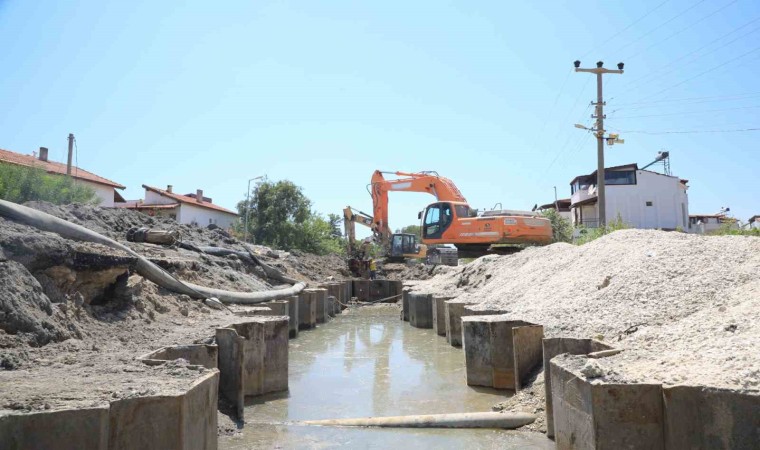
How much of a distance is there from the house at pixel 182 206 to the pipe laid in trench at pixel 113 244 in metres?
27.8

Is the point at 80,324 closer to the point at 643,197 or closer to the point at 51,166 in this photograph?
the point at 51,166

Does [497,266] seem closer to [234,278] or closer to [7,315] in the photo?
[234,278]

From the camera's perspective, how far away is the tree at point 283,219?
140 feet

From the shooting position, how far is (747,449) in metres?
3.33

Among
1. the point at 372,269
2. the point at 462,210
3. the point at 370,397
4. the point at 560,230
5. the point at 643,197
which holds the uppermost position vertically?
the point at 643,197

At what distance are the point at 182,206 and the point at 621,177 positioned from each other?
31.4m

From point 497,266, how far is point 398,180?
7.70 metres

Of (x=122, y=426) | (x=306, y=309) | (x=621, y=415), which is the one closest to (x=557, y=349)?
(x=621, y=415)

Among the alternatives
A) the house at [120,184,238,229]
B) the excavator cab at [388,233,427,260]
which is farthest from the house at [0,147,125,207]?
the excavator cab at [388,233,427,260]

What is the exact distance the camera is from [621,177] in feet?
117

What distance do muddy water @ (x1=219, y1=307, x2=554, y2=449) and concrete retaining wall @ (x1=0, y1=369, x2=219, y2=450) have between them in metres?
1.74

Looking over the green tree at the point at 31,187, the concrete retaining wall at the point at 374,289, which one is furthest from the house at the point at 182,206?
the concrete retaining wall at the point at 374,289

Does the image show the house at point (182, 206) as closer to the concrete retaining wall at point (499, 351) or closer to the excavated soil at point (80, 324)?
the excavated soil at point (80, 324)

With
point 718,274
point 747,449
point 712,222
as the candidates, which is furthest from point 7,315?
point 712,222
